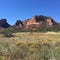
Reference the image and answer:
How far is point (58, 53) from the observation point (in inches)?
359

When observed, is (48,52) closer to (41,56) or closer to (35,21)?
(41,56)

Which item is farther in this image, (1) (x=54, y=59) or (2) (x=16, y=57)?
(2) (x=16, y=57)

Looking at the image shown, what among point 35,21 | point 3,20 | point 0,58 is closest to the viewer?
point 0,58

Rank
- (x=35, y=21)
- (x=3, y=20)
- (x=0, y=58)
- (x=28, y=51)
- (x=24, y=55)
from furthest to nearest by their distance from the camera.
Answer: (x=3, y=20) → (x=35, y=21) → (x=28, y=51) → (x=24, y=55) → (x=0, y=58)

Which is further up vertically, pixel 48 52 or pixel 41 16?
pixel 41 16

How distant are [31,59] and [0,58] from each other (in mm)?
1310

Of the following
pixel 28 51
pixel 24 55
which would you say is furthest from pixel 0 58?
pixel 28 51

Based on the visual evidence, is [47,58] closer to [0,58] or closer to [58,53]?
[58,53]

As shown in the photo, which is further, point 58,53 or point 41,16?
point 41,16

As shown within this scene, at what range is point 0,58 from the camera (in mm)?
8977

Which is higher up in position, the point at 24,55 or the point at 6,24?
the point at 6,24

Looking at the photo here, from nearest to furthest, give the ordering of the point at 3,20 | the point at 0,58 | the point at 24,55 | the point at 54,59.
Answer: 1. the point at 54,59
2. the point at 0,58
3. the point at 24,55
4. the point at 3,20

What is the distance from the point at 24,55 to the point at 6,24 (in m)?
140

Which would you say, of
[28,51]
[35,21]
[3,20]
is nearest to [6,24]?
[3,20]
